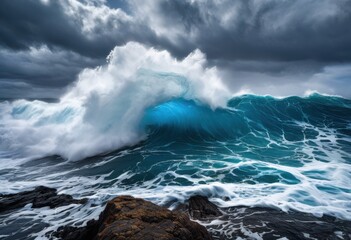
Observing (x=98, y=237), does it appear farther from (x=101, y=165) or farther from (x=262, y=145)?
(x=262, y=145)

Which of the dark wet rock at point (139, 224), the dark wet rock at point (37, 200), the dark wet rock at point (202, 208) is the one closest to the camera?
the dark wet rock at point (139, 224)

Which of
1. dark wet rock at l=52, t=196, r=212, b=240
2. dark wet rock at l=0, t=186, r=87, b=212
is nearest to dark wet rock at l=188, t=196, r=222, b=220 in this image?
dark wet rock at l=52, t=196, r=212, b=240

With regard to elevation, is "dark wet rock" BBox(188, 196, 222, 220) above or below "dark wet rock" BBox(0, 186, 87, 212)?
below

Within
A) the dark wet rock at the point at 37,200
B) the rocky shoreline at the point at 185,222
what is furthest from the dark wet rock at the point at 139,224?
the dark wet rock at the point at 37,200

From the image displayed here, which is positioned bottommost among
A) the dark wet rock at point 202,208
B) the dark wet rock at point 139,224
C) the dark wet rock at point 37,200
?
the dark wet rock at point 202,208

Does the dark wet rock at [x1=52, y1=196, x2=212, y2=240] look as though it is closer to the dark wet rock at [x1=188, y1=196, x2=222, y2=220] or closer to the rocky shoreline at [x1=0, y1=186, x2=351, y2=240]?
the rocky shoreline at [x1=0, y1=186, x2=351, y2=240]

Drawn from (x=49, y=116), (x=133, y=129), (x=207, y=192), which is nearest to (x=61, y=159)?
(x=133, y=129)

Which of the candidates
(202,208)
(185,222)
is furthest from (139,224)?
(202,208)

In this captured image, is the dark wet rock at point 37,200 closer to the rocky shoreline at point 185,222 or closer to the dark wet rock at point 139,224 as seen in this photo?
the rocky shoreline at point 185,222
